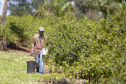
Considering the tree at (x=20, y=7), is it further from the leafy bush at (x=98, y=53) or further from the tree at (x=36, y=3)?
the leafy bush at (x=98, y=53)

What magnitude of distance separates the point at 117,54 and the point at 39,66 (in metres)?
4.79

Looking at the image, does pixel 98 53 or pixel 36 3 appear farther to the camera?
pixel 36 3

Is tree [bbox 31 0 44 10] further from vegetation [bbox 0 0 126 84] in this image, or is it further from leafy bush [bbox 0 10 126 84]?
leafy bush [bbox 0 10 126 84]

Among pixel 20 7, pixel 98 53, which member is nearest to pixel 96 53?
pixel 98 53

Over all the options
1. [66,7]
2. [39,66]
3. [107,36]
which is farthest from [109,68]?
[66,7]

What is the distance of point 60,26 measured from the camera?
32.9 feet

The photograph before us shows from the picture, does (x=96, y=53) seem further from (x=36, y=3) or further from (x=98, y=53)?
(x=36, y=3)

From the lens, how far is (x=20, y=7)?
52.5 meters

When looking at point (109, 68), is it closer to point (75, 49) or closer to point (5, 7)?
point (75, 49)

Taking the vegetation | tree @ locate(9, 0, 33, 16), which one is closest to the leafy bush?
the vegetation

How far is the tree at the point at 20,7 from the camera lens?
169 ft

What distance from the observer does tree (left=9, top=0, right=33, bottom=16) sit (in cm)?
5150

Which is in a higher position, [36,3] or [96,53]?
[36,3]

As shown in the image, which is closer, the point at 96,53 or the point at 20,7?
the point at 96,53
